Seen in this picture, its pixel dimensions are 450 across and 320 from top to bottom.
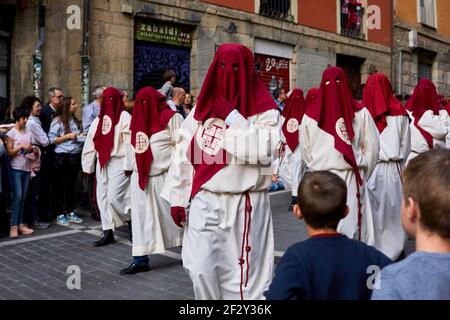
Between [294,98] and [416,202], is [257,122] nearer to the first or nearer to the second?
[416,202]

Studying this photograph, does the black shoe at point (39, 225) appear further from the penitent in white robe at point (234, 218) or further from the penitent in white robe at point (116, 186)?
the penitent in white robe at point (234, 218)

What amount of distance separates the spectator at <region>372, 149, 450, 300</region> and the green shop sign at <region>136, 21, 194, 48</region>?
446 inches

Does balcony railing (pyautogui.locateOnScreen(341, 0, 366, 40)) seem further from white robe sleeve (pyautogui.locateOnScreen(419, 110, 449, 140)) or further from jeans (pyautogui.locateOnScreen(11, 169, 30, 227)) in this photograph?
jeans (pyautogui.locateOnScreen(11, 169, 30, 227))

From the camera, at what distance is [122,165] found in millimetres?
7250

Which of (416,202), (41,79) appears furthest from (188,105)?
(416,202)

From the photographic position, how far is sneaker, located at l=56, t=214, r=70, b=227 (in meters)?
8.65

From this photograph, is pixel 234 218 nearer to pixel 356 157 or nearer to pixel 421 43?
pixel 356 157

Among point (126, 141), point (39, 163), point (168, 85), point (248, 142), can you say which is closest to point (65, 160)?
point (39, 163)

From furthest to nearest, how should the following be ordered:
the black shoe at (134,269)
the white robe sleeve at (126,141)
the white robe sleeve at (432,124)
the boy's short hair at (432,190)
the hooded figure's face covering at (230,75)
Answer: the white robe sleeve at (432,124)
the white robe sleeve at (126,141)
the black shoe at (134,269)
the hooded figure's face covering at (230,75)
the boy's short hair at (432,190)

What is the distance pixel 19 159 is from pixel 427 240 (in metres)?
7.05

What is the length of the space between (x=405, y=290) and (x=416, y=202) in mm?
282

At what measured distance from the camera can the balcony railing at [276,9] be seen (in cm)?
1570

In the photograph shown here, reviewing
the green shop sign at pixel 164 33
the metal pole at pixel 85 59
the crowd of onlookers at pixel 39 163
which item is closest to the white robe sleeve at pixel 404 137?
the crowd of onlookers at pixel 39 163

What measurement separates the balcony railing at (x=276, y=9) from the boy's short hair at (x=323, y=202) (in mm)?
13680
